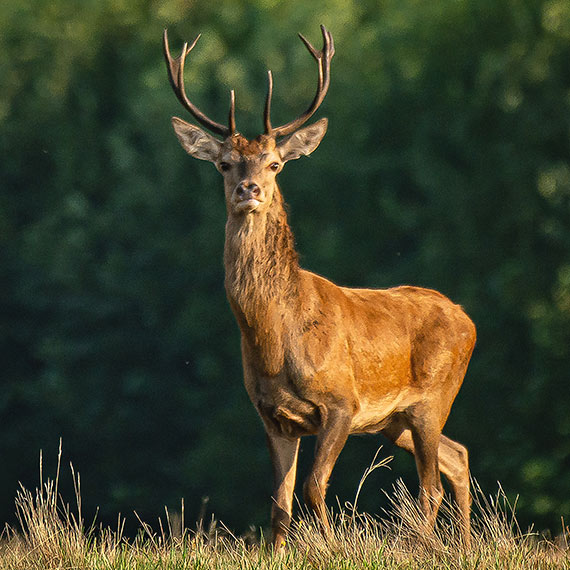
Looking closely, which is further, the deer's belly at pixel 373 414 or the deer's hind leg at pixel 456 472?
the deer's hind leg at pixel 456 472

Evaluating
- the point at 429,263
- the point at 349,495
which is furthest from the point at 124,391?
the point at 429,263

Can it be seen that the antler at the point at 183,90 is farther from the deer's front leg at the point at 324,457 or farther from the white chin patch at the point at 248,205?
the deer's front leg at the point at 324,457

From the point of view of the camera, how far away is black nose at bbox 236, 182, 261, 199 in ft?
21.0

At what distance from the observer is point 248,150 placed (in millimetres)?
6594

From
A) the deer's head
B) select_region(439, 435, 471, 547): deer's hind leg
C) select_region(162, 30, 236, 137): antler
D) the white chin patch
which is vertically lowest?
select_region(439, 435, 471, 547): deer's hind leg

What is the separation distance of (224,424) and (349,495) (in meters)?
1.50

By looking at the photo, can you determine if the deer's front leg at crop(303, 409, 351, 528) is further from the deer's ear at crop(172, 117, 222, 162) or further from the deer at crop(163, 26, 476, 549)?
the deer's ear at crop(172, 117, 222, 162)

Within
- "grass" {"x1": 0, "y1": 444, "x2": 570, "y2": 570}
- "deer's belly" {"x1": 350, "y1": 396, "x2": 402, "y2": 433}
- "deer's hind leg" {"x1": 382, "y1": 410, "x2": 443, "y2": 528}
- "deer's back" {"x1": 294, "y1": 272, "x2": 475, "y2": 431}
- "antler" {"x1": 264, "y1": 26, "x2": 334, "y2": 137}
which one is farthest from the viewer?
"deer's hind leg" {"x1": 382, "y1": 410, "x2": 443, "y2": 528}

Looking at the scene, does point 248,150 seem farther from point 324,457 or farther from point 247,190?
point 324,457

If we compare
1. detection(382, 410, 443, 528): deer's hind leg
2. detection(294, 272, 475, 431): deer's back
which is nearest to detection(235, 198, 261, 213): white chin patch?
detection(294, 272, 475, 431): deer's back

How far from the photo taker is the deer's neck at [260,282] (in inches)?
258

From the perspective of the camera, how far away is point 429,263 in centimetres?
1212

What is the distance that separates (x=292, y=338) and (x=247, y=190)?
0.80 metres

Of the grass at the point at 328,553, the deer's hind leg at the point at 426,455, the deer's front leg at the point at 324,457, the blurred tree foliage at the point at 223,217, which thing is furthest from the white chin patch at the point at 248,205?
the blurred tree foliage at the point at 223,217
